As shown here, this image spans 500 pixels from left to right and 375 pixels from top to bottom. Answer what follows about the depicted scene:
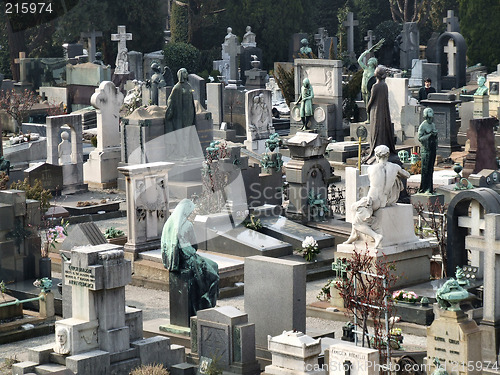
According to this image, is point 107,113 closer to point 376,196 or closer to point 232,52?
point 376,196

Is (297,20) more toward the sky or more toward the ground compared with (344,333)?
more toward the sky

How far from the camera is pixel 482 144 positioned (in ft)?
Answer: 78.5

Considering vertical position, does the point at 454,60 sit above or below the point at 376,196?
above

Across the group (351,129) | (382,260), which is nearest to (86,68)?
(351,129)

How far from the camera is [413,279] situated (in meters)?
16.4

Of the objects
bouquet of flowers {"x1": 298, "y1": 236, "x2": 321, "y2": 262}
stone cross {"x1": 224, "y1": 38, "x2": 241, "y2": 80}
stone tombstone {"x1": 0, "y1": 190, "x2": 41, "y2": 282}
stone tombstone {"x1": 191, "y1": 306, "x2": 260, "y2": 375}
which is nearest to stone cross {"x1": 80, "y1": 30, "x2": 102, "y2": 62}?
stone cross {"x1": 224, "y1": 38, "x2": 241, "y2": 80}

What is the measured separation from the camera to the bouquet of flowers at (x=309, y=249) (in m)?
18.3

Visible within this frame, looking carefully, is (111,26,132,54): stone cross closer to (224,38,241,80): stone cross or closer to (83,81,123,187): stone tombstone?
(224,38,241,80): stone cross

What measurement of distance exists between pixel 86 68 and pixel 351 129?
10.6 meters

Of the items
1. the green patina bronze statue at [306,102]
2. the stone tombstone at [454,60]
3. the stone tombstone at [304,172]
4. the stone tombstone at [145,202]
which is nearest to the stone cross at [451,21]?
the stone tombstone at [454,60]

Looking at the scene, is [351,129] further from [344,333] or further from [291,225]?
[344,333]

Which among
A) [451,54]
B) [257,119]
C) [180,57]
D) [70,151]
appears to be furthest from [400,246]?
[180,57]

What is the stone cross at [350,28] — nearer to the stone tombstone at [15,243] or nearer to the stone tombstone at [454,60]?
the stone tombstone at [454,60]

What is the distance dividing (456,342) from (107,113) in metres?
14.5
